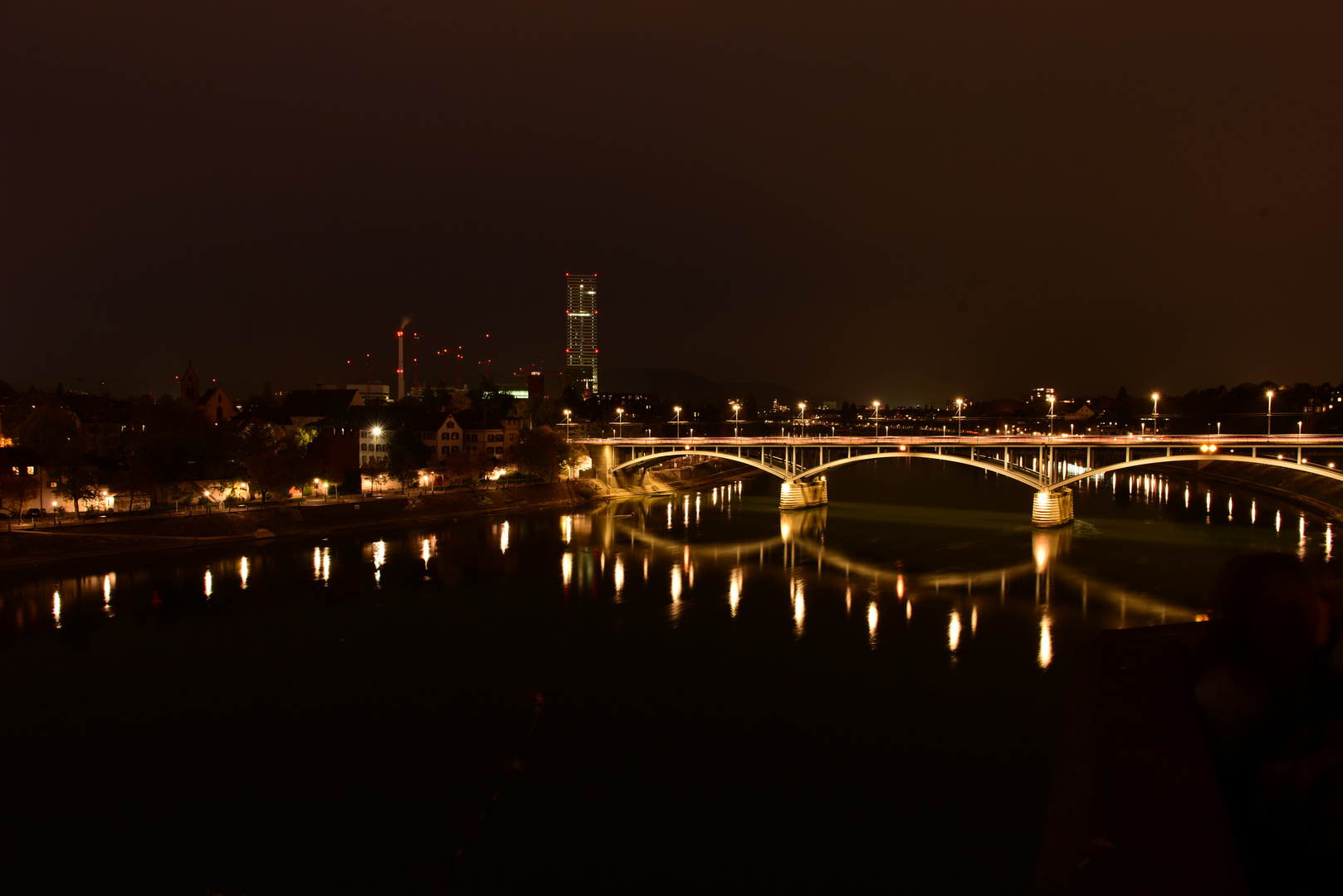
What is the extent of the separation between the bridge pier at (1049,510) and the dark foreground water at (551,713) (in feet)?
10.9

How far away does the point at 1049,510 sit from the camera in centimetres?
2644

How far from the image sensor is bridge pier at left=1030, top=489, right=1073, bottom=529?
1039 inches

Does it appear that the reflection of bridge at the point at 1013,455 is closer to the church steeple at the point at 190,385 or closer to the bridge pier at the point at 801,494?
the bridge pier at the point at 801,494

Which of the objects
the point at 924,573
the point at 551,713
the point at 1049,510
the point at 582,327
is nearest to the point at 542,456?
the point at 924,573

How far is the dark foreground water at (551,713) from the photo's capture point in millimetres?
→ 7691

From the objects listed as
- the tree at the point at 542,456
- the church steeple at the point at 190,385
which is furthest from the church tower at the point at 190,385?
the tree at the point at 542,456

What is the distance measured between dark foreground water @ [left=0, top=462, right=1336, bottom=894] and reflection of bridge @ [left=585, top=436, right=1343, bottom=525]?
2.78 m

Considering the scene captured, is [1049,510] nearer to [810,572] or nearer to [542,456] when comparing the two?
[810,572]

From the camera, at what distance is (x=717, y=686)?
39.8 ft

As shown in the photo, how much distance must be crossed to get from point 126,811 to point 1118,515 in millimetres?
30114

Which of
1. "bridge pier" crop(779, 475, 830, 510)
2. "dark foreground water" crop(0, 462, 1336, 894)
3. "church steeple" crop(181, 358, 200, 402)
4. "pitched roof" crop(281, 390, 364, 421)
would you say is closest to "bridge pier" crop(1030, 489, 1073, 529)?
"dark foreground water" crop(0, 462, 1336, 894)

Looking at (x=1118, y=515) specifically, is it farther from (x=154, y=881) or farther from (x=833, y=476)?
(x=154, y=881)

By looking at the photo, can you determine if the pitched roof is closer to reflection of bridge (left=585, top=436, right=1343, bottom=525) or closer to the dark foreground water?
reflection of bridge (left=585, top=436, right=1343, bottom=525)

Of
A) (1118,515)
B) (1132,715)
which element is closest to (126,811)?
(1132,715)
